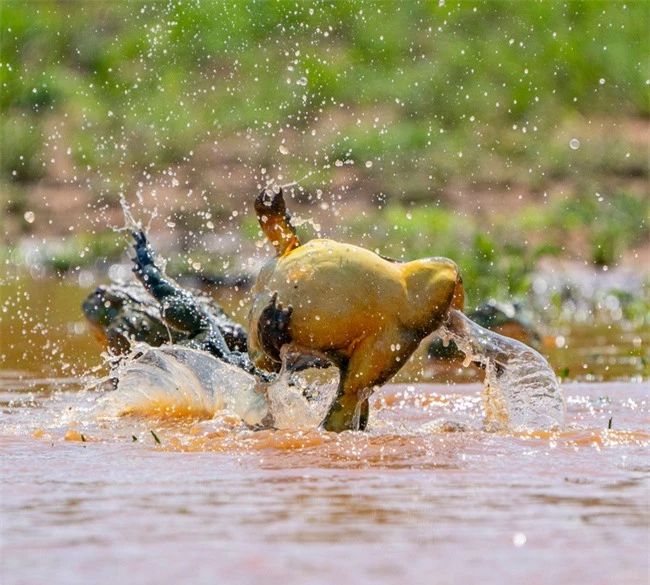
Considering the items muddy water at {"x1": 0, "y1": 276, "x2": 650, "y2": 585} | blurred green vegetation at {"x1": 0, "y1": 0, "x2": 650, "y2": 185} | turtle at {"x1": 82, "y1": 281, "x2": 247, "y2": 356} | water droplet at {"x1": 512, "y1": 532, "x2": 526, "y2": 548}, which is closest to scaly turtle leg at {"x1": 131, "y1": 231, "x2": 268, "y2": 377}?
turtle at {"x1": 82, "y1": 281, "x2": 247, "y2": 356}

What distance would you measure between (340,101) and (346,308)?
44.6 feet

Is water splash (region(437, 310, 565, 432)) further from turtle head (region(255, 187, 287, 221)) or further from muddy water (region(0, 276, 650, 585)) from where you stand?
turtle head (region(255, 187, 287, 221))

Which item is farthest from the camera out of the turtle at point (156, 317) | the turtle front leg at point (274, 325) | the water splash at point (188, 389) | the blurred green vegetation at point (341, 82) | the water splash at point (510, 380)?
the blurred green vegetation at point (341, 82)

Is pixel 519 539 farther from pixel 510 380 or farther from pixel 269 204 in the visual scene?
pixel 510 380

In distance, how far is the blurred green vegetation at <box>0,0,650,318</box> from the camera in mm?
16328

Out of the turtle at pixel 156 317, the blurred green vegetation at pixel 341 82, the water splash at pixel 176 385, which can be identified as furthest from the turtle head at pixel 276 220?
the blurred green vegetation at pixel 341 82

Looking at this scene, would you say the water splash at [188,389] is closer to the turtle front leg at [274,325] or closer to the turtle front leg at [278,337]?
the turtle front leg at [278,337]

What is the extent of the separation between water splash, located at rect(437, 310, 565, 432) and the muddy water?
15 centimetres

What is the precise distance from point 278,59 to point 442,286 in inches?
562

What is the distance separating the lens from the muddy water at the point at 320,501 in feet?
10.2

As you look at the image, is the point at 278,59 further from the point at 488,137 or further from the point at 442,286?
the point at 442,286

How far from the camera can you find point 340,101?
18000 mm

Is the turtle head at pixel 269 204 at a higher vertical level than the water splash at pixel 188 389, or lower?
higher

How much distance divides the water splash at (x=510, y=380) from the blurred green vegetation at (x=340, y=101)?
30.9 ft
